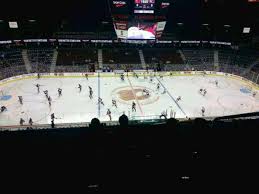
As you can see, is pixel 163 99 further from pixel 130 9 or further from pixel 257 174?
pixel 257 174

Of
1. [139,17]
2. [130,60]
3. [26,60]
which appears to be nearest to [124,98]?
[139,17]

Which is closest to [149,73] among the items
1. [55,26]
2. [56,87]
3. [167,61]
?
[167,61]

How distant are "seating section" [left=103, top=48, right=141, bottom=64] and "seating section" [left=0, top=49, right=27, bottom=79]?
1129cm

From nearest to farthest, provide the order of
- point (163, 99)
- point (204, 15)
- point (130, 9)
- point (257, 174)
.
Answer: point (257, 174) → point (163, 99) → point (130, 9) → point (204, 15)

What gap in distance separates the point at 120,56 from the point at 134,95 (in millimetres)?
13929

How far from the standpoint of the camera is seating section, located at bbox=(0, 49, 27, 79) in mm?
32312

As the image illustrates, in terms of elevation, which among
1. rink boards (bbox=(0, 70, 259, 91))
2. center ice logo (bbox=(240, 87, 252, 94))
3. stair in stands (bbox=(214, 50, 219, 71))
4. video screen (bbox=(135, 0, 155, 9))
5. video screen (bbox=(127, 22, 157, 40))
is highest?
video screen (bbox=(135, 0, 155, 9))

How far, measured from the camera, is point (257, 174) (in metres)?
5.13

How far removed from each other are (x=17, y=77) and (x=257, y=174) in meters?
31.7

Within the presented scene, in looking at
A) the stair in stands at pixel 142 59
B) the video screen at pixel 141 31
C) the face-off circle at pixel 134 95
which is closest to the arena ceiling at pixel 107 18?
the stair in stands at pixel 142 59

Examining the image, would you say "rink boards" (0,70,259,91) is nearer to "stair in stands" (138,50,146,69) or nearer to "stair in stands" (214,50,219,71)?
"stair in stands" (214,50,219,71)

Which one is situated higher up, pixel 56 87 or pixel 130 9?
pixel 130 9

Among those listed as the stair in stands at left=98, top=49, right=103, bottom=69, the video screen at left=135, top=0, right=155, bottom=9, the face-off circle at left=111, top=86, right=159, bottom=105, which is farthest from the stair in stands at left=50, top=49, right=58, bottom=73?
the video screen at left=135, top=0, right=155, bottom=9

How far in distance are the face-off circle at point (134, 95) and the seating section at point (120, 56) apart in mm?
9476
